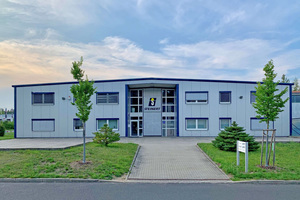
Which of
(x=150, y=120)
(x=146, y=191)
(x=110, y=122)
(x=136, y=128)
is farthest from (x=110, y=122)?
(x=146, y=191)

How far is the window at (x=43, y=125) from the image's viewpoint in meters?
25.1

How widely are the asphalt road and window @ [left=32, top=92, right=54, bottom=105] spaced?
18.5 metres

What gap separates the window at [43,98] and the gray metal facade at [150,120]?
19cm

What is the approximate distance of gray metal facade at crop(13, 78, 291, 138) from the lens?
81.0 ft

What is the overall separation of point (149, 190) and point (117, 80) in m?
18.8

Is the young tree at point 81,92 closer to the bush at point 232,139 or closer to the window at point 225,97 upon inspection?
the bush at point 232,139

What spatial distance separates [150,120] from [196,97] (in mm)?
5479

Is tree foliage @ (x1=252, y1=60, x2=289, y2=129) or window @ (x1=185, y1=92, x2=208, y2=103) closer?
tree foliage @ (x1=252, y1=60, x2=289, y2=129)

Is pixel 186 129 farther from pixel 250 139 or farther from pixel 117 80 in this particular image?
pixel 250 139

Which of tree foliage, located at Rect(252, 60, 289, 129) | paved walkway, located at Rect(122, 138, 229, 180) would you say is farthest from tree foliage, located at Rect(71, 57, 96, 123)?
tree foliage, located at Rect(252, 60, 289, 129)

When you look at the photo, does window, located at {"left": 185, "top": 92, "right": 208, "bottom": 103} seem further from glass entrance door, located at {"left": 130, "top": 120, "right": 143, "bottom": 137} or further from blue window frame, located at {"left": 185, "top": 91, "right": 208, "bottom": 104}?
glass entrance door, located at {"left": 130, "top": 120, "right": 143, "bottom": 137}

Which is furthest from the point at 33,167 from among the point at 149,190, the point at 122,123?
the point at 122,123

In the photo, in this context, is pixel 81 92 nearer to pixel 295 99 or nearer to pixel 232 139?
pixel 232 139

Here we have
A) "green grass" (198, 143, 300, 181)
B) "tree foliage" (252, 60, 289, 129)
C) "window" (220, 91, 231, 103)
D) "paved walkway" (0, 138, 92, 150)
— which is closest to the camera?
"green grass" (198, 143, 300, 181)
